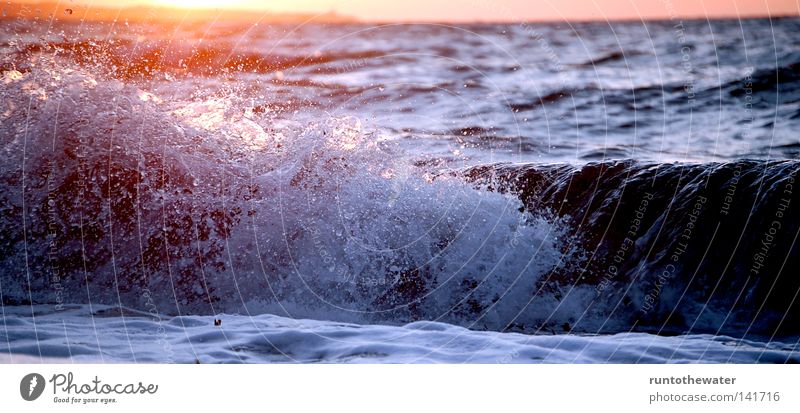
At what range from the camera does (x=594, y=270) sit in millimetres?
5500

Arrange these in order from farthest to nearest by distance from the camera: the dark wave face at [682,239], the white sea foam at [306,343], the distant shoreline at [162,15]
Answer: the distant shoreline at [162,15], the dark wave face at [682,239], the white sea foam at [306,343]

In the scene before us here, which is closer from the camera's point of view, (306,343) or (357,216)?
(306,343)

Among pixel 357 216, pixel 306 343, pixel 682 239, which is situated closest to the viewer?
pixel 306 343

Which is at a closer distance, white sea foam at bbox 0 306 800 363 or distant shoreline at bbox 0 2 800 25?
white sea foam at bbox 0 306 800 363

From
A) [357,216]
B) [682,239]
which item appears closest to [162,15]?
[357,216]

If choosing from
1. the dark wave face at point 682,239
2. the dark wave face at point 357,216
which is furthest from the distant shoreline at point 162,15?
the dark wave face at point 682,239

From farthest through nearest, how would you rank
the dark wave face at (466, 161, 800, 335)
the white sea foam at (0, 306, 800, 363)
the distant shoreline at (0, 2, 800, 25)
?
the distant shoreline at (0, 2, 800, 25)
the dark wave face at (466, 161, 800, 335)
the white sea foam at (0, 306, 800, 363)

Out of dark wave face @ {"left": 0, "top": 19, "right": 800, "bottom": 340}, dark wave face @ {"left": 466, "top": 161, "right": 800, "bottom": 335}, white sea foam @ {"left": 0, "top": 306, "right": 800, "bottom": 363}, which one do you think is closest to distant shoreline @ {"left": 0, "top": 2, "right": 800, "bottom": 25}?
dark wave face @ {"left": 0, "top": 19, "right": 800, "bottom": 340}

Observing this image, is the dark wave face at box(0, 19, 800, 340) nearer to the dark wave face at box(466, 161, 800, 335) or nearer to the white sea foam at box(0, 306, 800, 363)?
the dark wave face at box(466, 161, 800, 335)

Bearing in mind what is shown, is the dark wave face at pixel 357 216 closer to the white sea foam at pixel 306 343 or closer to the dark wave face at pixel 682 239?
the dark wave face at pixel 682 239

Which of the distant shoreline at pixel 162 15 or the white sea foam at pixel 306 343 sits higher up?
the distant shoreline at pixel 162 15

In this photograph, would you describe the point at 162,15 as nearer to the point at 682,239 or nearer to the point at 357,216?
the point at 357,216

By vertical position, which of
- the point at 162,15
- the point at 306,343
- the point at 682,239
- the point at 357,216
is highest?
the point at 162,15
